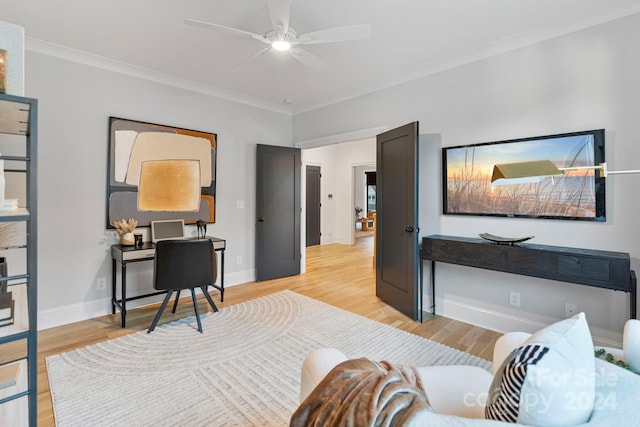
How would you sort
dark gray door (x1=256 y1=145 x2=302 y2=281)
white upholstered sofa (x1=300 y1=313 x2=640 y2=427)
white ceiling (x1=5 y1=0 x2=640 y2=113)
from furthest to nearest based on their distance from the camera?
dark gray door (x1=256 y1=145 x2=302 y2=281), white ceiling (x1=5 y1=0 x2=640 y2=113), white upholstered sofa (x1=300 y1=313 x2=640 y2=427)

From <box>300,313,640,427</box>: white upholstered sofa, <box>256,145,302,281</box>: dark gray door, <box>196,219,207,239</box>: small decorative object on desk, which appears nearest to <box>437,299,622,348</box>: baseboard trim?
<box>300,313,640,427</box>: white upholstered sofa

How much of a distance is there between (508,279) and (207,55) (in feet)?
12.0

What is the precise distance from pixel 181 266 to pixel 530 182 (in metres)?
3.23

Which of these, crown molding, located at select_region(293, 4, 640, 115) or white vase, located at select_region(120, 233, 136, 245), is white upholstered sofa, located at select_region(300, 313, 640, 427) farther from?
white vase, located at select_region(120, 233, 136, 245)

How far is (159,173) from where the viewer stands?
11.6 feet

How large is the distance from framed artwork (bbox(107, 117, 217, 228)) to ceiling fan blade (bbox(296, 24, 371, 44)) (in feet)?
7.14

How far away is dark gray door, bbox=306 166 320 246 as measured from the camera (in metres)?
7.68

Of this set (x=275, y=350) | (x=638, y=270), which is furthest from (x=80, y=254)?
(x=638, y=270)

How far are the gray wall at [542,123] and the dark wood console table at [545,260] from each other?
226 millimetres

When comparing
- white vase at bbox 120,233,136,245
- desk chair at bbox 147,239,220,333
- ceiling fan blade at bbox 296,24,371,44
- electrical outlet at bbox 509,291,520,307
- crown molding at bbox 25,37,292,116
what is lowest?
electrical outlet at bbox 509,291,520,307

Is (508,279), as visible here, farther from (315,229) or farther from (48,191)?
(315,229)

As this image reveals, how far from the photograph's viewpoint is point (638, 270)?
2.23 metres

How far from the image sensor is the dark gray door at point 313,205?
768cm

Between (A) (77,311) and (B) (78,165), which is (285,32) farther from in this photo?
(A) (77,311)
